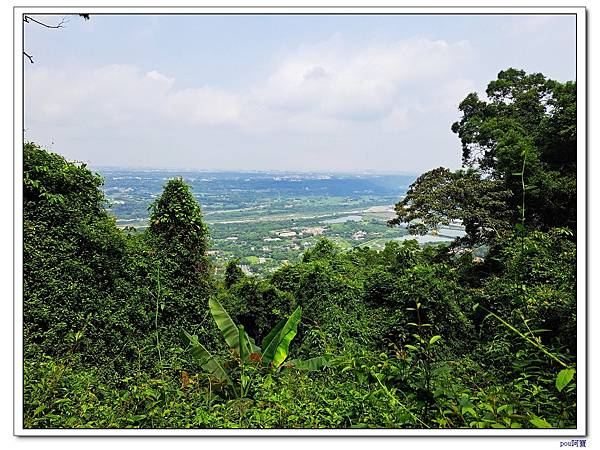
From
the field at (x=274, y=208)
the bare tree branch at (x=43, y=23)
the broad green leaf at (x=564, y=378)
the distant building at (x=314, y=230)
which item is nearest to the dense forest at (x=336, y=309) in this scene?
the broad green leaf at (x=564, y=378)

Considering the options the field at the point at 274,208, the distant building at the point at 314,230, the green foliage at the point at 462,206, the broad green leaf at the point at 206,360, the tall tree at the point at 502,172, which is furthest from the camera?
the green foliage at the point at 462,206

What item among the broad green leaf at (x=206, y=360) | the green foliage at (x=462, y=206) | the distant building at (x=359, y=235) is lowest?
the broad green leaf at (x=206, y=360)

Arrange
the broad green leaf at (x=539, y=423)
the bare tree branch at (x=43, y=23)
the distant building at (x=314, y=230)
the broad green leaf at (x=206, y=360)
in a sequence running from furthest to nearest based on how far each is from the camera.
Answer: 1. the distant building at (x=314, y=230)
2. the broad green leaf at (x=206, y=360)
3. the bare tree branch at (x=43, y=23)
4. the broad green leaf at (x=539, y=423)

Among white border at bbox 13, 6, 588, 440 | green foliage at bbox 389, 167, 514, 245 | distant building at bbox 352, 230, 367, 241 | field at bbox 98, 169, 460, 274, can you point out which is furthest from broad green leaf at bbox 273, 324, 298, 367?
green foliage at bbox 389, 167, 514, 245

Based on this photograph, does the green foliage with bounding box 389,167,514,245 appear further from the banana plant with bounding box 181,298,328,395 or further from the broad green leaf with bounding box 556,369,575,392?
the broad green leaf with bounding box 556,369,575,392

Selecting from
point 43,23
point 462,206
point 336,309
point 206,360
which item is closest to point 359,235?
point 336,309

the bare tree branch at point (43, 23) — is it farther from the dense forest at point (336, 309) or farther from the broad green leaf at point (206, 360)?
the broad green leaf at point (206, 360)
